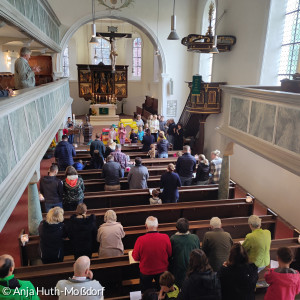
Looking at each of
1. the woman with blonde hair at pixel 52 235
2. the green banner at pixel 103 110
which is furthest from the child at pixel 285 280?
the green banner at pixel 103 110

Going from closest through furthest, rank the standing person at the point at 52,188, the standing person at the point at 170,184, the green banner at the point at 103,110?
1. the standing person at the point at 52,188
2. the standing person at the point at 170,184
3. the green banner at the point at 103,110

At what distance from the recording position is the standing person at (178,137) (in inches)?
485

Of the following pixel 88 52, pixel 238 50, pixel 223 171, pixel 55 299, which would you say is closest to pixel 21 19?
pixel 55 299

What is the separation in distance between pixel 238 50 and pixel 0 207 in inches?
418

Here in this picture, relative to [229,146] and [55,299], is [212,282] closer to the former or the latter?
[55,299]

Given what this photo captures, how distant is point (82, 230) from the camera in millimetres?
4277

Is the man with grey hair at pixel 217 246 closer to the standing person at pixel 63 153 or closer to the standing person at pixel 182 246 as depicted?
the standing person at pixel 182 246

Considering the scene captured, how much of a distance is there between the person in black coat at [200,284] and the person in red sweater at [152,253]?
77 centimetres

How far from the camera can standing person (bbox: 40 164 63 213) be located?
222 inches

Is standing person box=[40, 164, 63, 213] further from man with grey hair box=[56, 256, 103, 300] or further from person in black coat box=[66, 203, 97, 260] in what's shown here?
man with grey hair box=[56, 256, 103, 300]

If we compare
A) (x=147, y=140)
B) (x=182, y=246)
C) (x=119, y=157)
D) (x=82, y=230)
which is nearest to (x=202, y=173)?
(x=119, y=157)

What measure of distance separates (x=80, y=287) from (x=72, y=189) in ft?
9.97

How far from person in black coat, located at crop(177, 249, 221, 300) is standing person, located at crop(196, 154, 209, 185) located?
4.66 meters

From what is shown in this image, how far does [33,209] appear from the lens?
5605 mm
